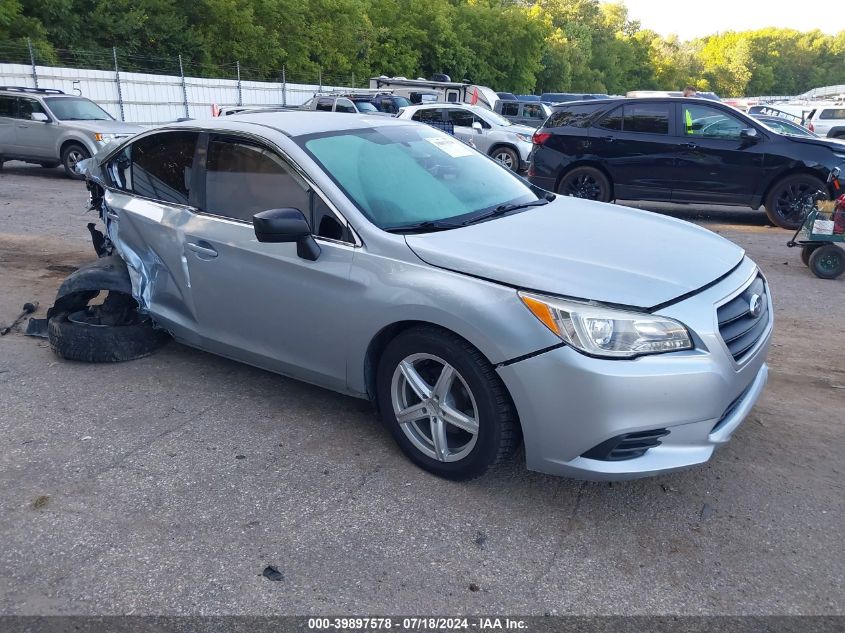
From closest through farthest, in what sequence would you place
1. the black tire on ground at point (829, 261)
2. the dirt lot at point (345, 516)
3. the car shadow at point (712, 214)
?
the dirt lot at point (345, 516), the black tire on ground at point (829, 261), the car shadow at point (712, 214)

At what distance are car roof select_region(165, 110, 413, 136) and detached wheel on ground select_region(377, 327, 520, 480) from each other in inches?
59.1

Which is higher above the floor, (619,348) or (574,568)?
(619,348)

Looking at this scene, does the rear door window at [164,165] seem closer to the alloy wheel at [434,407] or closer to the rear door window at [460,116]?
the alloy wheel at [434,407]

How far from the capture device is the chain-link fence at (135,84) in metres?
22.3

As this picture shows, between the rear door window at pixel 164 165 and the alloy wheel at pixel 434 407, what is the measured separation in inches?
75.1

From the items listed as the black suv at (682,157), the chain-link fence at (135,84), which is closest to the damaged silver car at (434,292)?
the black suv at (682,157)

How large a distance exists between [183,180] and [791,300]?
5321 millimetres

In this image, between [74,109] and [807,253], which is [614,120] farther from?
[74,109]

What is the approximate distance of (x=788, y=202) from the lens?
33.0ft

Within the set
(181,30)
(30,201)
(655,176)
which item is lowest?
(30,201)

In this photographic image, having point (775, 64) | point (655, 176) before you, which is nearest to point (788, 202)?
point (655, 176)

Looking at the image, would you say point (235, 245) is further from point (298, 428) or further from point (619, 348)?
point (619, 348)

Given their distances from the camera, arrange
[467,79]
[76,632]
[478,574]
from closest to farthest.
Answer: [76,632] → [478,574] → [467,79]

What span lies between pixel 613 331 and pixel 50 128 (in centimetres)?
1478
